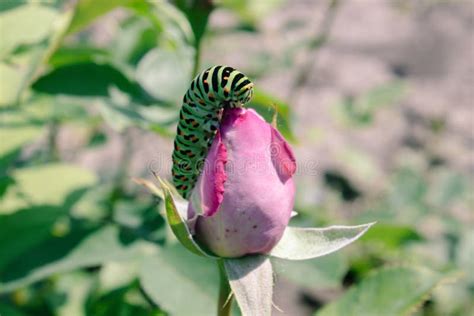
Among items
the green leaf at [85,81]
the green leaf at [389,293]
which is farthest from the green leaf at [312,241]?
the green leaf at [85,81]

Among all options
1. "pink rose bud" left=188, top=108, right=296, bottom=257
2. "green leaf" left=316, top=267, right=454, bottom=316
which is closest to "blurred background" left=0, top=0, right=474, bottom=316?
"green leaf" left=316, top=267, right=454, bottom=316

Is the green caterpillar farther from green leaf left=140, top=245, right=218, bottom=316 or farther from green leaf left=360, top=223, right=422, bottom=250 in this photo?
green leaf left=360, top=223, right=422, bottom=250

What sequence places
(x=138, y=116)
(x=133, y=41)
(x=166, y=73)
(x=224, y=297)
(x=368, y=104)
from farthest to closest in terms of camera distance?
(x=368, y=104) → (x=133, y=41) → (x=166, y=73) → (x=138, y=116) → (x=224, y=297)

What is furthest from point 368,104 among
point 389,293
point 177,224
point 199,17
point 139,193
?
point 177,224

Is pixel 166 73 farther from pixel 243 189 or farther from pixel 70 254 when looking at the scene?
pixel 243 189

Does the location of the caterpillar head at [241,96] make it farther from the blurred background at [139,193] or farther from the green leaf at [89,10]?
the green leaf at [89,10]

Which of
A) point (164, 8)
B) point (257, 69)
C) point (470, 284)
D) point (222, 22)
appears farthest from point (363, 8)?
point (164, 8)

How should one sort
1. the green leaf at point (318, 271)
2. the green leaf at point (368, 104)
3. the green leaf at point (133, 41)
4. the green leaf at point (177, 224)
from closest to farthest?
the green leaf at point (177, 224)
the green leaf at point (318, 271)
the green leaf at point (133, 41)
the green leaf at point (368, 104)
